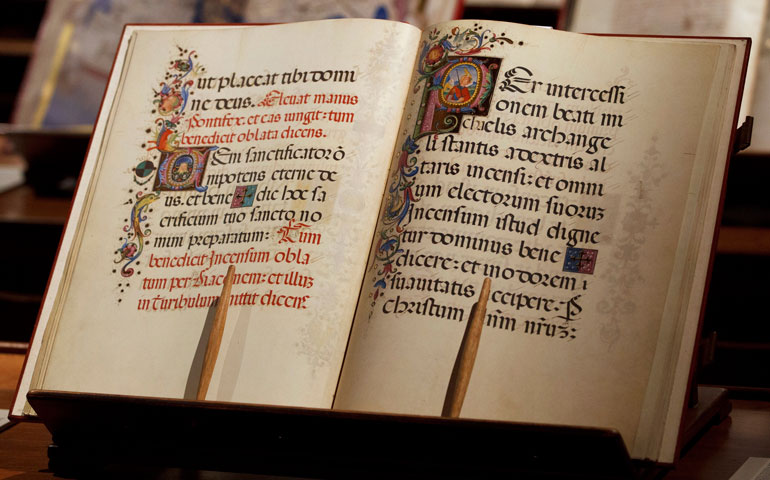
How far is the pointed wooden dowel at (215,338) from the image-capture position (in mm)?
1145

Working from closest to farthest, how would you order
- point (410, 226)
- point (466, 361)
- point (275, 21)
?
1. point (466, 361)
2. point (410, 226)
3. point (275, 21)

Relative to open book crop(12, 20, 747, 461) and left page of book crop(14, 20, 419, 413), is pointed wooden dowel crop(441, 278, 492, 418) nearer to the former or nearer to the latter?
open book crop(12, 20, 747, 461)

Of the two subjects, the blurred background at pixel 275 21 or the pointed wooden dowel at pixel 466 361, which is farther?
the blurred background at pixel 275 21

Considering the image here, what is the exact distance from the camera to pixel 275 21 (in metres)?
2.72

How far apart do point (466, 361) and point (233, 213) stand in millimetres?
388

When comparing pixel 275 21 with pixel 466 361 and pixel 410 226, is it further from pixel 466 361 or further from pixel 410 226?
pixel 466 361

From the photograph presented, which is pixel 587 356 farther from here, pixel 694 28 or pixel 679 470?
pixel 694 28

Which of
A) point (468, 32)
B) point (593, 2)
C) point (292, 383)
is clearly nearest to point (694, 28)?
point (593, 2)

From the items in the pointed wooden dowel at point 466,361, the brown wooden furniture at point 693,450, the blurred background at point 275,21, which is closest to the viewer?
the pointed wooden dowel at point 466,361

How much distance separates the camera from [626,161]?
117cm

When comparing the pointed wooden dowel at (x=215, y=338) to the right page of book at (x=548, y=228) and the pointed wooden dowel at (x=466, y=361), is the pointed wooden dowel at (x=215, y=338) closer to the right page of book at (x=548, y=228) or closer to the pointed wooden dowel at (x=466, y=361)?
the right page of book at (x=548, y=228)

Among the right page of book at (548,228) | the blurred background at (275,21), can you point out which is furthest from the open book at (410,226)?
the blurred background at (275,21)

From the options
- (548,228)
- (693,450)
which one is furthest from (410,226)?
(693,450)

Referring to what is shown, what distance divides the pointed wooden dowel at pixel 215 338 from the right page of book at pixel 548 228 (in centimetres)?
16
